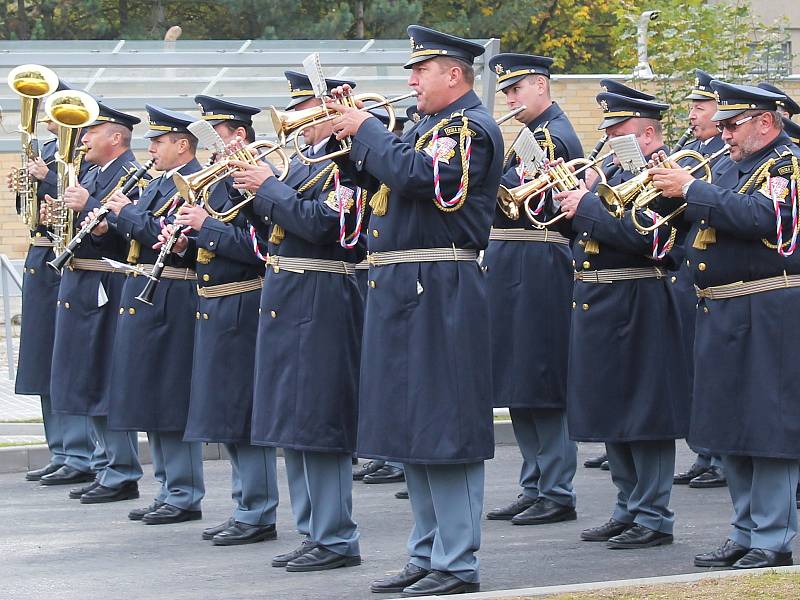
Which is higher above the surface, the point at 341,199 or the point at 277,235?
the point at 341,199

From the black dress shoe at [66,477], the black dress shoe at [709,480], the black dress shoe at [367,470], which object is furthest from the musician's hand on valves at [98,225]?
the black dress shoe at [709,480]

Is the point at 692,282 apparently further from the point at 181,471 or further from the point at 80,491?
the point at 80,491

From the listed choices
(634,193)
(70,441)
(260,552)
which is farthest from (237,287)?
(70,441)

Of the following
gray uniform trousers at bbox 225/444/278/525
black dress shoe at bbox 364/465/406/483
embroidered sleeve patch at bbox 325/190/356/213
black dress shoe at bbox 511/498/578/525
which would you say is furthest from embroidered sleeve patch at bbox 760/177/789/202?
black dress shoe at bbox 364/465/406/483

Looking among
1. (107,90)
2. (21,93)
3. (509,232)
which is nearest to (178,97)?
Answer: (107,90)

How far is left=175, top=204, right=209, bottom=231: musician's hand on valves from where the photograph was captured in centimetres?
868

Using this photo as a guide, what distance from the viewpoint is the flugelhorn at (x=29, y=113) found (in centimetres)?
1082

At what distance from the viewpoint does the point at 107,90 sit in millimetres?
19156

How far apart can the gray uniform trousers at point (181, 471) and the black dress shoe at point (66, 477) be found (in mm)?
1645

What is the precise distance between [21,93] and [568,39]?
91.0 ft

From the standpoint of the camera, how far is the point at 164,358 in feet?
30.8

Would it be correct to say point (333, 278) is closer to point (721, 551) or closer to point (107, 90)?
point (721, 551)

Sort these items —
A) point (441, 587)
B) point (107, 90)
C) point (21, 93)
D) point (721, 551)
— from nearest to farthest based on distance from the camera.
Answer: point (441, 587), point (721, 551), point (21, 93), point (107, 90)

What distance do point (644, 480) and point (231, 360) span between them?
2.19m
